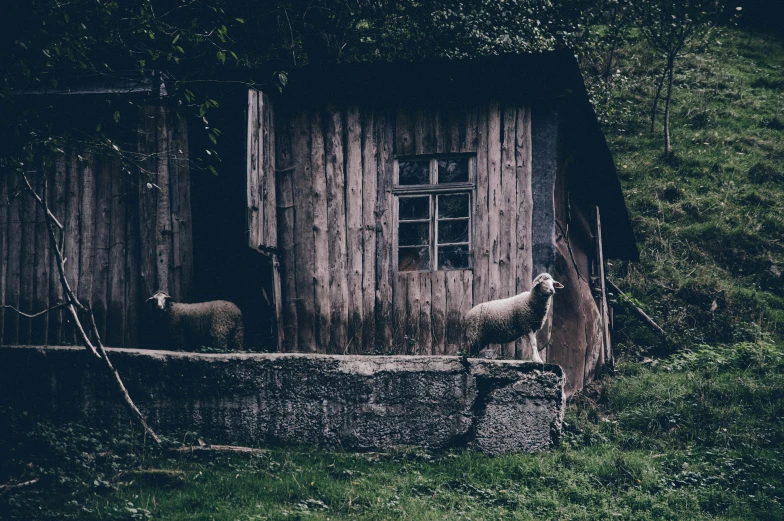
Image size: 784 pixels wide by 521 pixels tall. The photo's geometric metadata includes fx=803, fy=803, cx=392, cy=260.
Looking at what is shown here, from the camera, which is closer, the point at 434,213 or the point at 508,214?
the point at 508,214

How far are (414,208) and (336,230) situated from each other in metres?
1.02

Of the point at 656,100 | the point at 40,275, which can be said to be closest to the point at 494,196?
the point at 40,275

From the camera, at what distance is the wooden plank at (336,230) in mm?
9938

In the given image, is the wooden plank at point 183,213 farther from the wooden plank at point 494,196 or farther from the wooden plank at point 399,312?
the wooden plank at point 494,196

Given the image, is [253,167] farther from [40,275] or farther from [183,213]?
[40,275]

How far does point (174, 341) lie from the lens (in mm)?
10133

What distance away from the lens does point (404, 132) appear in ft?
33.4

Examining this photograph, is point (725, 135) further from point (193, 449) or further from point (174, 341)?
point (193, 449)

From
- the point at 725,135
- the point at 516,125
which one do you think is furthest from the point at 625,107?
the point at 516,125

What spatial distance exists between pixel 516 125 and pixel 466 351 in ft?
9.56

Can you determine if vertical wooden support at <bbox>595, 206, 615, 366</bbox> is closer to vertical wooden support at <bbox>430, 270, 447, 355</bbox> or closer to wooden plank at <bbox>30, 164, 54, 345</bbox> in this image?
vertical wooden support at <bbox>430, 270, 447, 355</bbox>

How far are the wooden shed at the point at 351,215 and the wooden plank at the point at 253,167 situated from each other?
0.09 feet

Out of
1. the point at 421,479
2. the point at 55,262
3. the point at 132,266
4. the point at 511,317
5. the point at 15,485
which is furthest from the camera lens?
the point at 55,262

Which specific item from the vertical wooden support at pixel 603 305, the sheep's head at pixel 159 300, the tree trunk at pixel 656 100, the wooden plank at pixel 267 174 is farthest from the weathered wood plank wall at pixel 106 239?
the tree trunk at pixel 656 100
